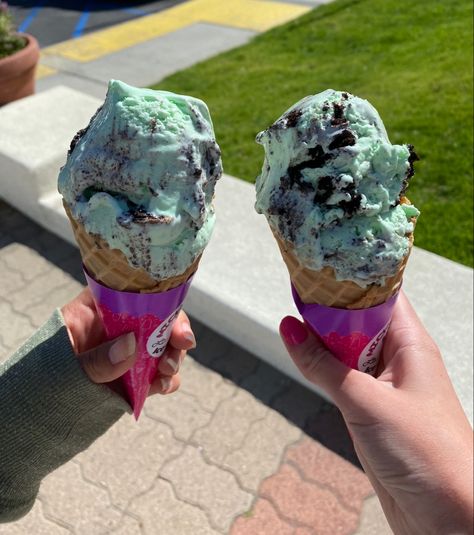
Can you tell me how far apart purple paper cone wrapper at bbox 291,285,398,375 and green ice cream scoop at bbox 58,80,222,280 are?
1.96 ft

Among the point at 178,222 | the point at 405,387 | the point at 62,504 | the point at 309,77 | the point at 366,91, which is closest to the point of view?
the point at 178,222

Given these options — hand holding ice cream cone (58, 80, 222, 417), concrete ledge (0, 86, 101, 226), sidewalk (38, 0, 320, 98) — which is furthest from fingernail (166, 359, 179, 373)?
sidewalk (38, 0, 320, 98)

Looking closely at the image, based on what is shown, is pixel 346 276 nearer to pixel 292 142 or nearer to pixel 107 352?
pixel 292 142

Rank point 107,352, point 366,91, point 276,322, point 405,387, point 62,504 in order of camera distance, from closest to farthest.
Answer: point 405,387 < point 107,352 < point 62,504 < point 276,322 < point 366,91

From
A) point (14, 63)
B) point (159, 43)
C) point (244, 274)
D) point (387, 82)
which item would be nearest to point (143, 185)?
point (244, 274)

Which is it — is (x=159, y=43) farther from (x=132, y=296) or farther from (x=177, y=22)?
(x=132, y=296)

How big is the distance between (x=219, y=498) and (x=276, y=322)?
120 cm

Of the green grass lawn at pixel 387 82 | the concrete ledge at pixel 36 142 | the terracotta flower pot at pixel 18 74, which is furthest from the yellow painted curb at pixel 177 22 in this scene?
the concrete ledge at pixel 36 142

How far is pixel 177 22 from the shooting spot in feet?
38.7

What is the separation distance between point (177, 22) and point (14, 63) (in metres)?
5.71

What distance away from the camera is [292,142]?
2115 mm

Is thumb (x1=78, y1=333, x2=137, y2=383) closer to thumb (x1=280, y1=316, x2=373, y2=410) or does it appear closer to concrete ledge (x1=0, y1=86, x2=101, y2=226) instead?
thumb (x1=280, y1=316, x2=373, y2=410)

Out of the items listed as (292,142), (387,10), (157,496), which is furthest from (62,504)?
(387,10)

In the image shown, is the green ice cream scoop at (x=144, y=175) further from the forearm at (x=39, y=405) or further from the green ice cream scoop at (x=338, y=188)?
the forearm at (x=39, y=405)
